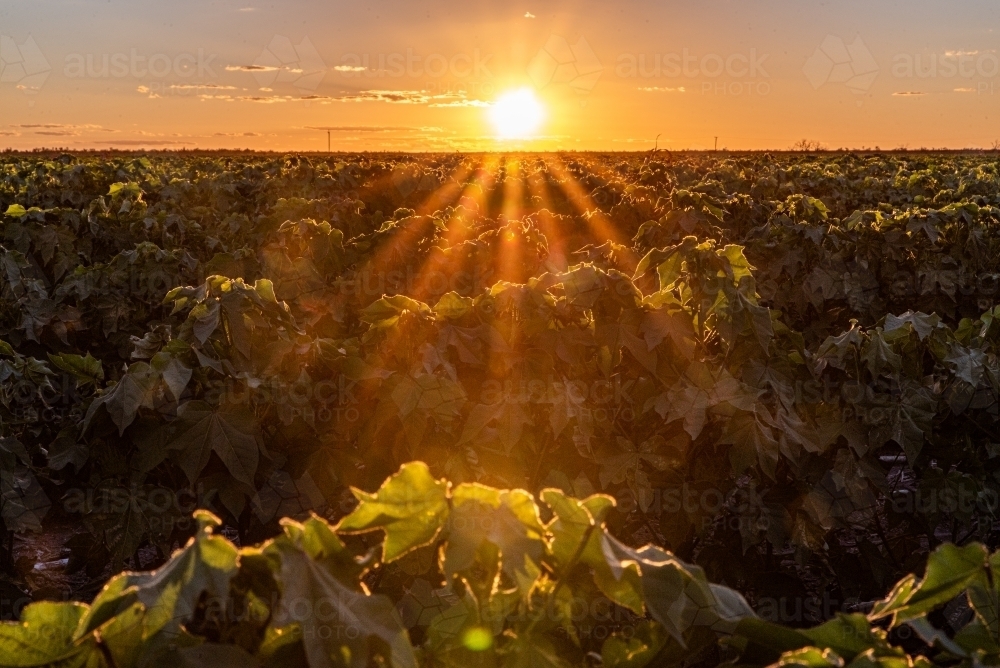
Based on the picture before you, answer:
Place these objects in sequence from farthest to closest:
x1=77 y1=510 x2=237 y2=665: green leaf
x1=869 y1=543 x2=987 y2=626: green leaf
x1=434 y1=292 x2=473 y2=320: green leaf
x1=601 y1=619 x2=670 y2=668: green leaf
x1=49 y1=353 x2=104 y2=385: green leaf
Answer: x1=49 y1=353 x2=104 y2=385: green leaf, x1=434 y1=292 x2=473 y2=320: green leaf, x1=601 y1=619 x2=670 y2=668: green leaf, x1=869 y1=543 x2=987 y2=626: green leaf, x1=77 y1=510 x2=237 y2=665: green leaf

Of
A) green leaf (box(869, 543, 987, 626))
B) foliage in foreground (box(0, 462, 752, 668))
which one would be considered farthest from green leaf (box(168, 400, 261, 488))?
green leaf (box(869, 543, 987, 626))

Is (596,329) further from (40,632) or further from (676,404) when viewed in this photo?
(40,632)

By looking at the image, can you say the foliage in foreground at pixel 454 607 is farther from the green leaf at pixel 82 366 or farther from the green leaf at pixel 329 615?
the green leaf at pixel 82 366

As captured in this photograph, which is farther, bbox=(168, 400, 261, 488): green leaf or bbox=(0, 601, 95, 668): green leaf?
bbox=(168, 400, 261, 488): green leaf

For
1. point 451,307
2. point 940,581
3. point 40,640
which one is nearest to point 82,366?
point 451,307

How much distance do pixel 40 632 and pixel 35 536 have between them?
4.68 meters

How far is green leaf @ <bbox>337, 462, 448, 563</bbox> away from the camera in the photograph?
4.09 ft

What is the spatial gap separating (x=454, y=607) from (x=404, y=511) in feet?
0.77

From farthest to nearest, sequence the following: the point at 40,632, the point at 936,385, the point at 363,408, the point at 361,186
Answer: the point at 361,186 < the point at 936,385 < the point at 363,408 < the point at 40,632

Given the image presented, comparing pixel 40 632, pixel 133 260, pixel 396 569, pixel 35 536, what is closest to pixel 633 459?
pixel 396 569

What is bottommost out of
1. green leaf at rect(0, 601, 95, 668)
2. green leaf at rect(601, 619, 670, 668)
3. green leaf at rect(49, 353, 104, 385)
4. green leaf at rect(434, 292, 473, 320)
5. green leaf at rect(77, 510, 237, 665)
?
green leaf at rect(601, 619, 670, 668)

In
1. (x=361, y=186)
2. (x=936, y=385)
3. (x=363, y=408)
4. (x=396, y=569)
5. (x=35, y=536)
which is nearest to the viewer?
(x=396, y=569)

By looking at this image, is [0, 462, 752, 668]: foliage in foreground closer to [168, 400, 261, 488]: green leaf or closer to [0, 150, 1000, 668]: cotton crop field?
[0, 150, 1000, 668]: cotton crop field

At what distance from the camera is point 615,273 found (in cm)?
317
